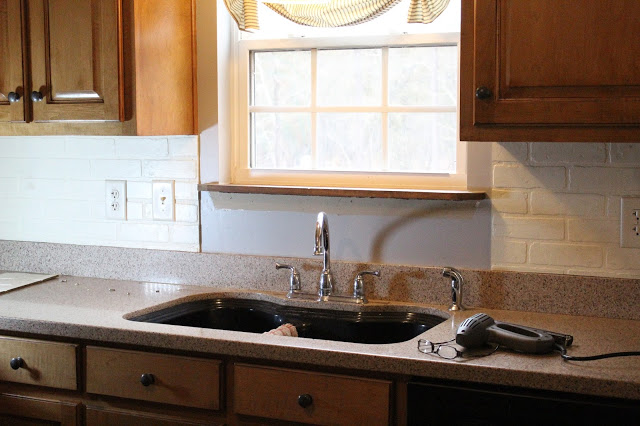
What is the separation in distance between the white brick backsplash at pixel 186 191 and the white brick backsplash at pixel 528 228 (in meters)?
1.02

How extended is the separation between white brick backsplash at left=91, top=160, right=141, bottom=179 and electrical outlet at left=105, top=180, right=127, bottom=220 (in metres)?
0.02

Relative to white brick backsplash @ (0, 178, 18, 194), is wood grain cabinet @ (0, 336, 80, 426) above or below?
below

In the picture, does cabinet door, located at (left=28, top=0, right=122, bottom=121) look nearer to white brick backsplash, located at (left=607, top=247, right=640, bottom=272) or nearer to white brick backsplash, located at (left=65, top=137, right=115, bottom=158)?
white brick backsplash, located at (left=65, top=137, right=115, bottom=158)

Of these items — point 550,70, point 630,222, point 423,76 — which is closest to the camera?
point 550,70

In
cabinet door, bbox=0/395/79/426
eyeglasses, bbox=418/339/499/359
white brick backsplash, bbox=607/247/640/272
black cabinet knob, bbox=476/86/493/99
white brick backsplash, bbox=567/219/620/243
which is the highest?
black cabinet knob, bbox=476/86/493/99

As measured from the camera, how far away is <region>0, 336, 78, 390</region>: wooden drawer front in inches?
92.0

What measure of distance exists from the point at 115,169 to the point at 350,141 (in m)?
0.85

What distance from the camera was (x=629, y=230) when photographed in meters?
2.35

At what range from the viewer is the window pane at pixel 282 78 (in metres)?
2.83

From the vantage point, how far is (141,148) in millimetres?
2930

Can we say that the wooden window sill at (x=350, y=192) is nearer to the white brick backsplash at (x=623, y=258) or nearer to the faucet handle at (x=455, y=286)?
the faucet handle at (x=455, y=286)

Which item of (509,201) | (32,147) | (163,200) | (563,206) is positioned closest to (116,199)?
(163,200)

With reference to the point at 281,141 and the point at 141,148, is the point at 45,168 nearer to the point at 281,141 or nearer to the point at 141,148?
the point at 141,148

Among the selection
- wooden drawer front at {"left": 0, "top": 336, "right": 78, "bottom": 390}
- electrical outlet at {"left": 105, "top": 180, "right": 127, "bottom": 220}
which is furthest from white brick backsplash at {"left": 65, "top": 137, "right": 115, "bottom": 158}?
wooden drawer front at {"left": 0, "top": 336, "right": 78, "bottom": 390}
